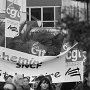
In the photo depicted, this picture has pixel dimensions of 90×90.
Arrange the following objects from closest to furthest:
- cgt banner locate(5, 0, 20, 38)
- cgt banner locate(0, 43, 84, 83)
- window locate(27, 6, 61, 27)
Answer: cgt banner locate(0, 43, 84, 83)
cgt banner locate(5, 0, 20, 38)
window locate(27, 6, 61, 27)

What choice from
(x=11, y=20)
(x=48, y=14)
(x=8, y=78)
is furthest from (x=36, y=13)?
(x=8, y=78)

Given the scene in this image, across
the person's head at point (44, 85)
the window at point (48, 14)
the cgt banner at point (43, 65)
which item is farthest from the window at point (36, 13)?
the person's head at point (44, 85)

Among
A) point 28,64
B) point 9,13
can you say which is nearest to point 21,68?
point 28,64

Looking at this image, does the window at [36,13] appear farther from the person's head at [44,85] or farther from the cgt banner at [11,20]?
the person's head at [44,85]

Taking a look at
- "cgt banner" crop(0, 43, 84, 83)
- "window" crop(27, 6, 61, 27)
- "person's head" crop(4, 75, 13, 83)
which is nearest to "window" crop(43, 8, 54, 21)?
"window" crop(27, 6, 61, 27)

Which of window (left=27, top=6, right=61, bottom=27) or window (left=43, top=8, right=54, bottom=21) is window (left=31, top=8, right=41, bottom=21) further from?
window (left=43, top=8, right=54, bottom=21)

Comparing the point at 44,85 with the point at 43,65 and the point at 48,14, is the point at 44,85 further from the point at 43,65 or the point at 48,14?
the point at 48,14

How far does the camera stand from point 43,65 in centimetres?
971

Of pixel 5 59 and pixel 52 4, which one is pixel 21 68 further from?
pixel 52 4

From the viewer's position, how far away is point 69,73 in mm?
9695

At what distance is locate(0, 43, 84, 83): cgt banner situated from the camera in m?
9.53

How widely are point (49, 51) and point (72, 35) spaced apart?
9221mm

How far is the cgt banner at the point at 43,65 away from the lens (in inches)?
375

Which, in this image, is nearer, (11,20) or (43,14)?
(11,20)
